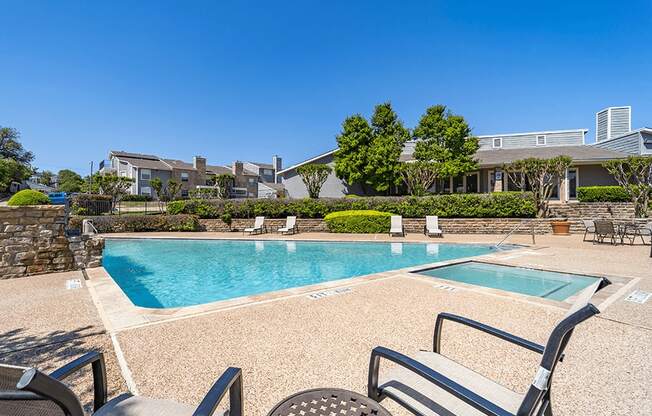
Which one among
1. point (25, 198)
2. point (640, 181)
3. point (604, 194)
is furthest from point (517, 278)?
point (604, 194)

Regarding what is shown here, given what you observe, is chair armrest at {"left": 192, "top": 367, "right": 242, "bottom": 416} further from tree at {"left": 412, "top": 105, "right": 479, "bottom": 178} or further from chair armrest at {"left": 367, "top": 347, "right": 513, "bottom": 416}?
tree at {"left": 412, "top": 105, "right": 479, "bottom": 178}

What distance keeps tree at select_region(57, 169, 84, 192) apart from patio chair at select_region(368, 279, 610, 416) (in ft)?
209

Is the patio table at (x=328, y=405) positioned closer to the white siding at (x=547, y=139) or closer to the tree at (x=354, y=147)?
the tree at (x=354, y=147)

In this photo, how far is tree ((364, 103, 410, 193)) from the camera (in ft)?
76.2

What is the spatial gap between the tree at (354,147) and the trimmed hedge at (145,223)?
37.0ft

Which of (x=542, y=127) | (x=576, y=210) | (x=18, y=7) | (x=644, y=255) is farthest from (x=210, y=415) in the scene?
(x=542, y=127)

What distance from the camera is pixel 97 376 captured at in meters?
2.00

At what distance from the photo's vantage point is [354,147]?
78.9 feet

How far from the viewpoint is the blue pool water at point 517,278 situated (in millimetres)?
6848

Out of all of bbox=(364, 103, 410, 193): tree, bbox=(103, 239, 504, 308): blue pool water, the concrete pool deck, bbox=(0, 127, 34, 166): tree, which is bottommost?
bbox=(103, 239, 504, 308): blue pool water

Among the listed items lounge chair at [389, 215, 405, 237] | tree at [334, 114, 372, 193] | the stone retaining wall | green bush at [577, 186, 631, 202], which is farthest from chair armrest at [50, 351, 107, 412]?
green bush at [577, 186, 631, 202]

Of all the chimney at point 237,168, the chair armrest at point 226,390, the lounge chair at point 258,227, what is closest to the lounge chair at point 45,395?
the chair armrest at point 226,390

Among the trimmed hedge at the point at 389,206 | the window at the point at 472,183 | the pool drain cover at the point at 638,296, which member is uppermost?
the window at the point at 472,183

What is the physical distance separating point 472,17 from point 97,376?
1987 cm
